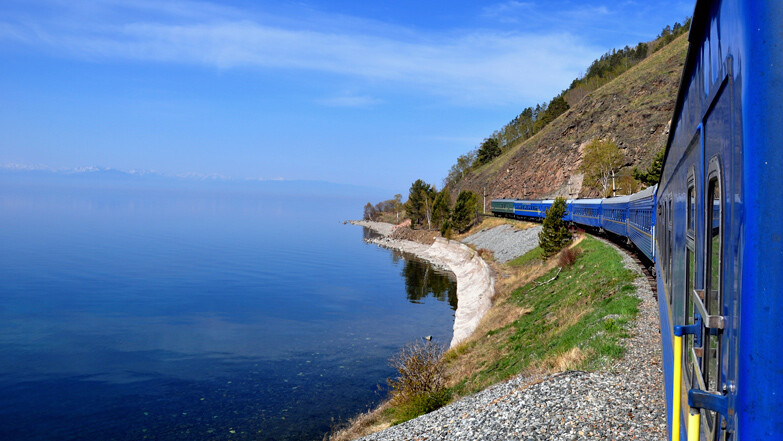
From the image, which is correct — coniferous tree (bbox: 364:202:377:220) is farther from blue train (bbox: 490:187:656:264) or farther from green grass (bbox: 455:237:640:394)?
green grass (bbox: 455:237:640:394)

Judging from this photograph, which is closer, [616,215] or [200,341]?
[616,215]

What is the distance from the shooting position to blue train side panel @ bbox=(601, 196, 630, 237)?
27.1m

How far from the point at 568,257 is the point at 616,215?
12.6ft

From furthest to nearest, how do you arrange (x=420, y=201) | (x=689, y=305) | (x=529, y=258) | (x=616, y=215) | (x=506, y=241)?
1. (x=420, y=201)
2. (x=506, y=241)
3. (x=529, y=258)
4. (x=616, y=215)
5. (x=689, y=305)

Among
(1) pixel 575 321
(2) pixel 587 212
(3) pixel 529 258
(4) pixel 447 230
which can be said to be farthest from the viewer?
(4) pixel 447 230

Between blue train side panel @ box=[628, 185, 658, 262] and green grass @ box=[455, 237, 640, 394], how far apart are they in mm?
1404

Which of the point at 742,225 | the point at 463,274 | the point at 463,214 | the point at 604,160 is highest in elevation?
the point at 604,160

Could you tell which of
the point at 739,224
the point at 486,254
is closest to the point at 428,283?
the point at 486,254

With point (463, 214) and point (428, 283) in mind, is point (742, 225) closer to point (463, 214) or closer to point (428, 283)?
point (428, 283)

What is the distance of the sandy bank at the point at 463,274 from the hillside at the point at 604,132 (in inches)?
928

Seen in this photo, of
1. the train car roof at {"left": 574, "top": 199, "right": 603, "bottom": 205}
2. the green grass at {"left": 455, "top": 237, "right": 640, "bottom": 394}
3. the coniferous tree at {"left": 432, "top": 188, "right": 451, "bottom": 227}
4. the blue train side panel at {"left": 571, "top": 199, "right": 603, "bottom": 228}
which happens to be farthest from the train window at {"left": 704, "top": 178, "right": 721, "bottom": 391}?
the coniferous tree at {"left": 432, "top": 188, "right": 451, "bottom": 227}

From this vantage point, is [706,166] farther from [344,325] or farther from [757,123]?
[344,325]

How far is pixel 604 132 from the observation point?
85.3 meters

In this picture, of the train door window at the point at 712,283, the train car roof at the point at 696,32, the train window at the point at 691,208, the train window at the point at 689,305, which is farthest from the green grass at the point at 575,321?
the train door window at the point at 712,283
